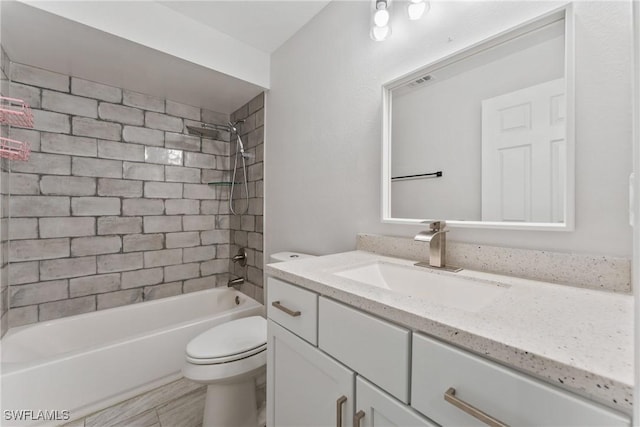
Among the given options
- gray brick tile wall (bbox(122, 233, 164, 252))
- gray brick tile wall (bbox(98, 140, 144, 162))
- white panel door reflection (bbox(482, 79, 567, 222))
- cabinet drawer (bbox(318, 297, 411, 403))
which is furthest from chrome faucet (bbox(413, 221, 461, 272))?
gray brick tile wall (bbox(98, 140, 144, 162))

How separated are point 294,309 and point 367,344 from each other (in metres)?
0.32

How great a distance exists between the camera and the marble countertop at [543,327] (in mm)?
383

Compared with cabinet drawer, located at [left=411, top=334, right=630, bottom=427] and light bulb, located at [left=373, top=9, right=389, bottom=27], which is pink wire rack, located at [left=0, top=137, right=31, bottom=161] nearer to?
light bulb, located at [left=373, top=9, right=389, bottom=27]

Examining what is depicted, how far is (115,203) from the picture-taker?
2.22 metres

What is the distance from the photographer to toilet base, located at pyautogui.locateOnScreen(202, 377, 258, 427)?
1364 millimetres

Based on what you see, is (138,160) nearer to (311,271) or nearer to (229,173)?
(229,173)

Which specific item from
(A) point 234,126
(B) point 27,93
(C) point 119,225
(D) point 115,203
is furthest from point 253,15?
(C) point 119,225

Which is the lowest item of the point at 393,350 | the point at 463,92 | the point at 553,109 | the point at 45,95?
the point at 393,350

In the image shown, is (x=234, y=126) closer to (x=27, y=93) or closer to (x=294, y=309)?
(x=27, y=93)

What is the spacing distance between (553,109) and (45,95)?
9.86 ft

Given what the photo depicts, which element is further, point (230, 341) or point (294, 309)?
point (230, 341)

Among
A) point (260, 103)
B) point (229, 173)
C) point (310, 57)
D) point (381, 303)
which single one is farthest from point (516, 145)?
point (229, 173)

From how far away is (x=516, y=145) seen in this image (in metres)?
0.96

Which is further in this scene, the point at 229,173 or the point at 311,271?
the point at 229,173
